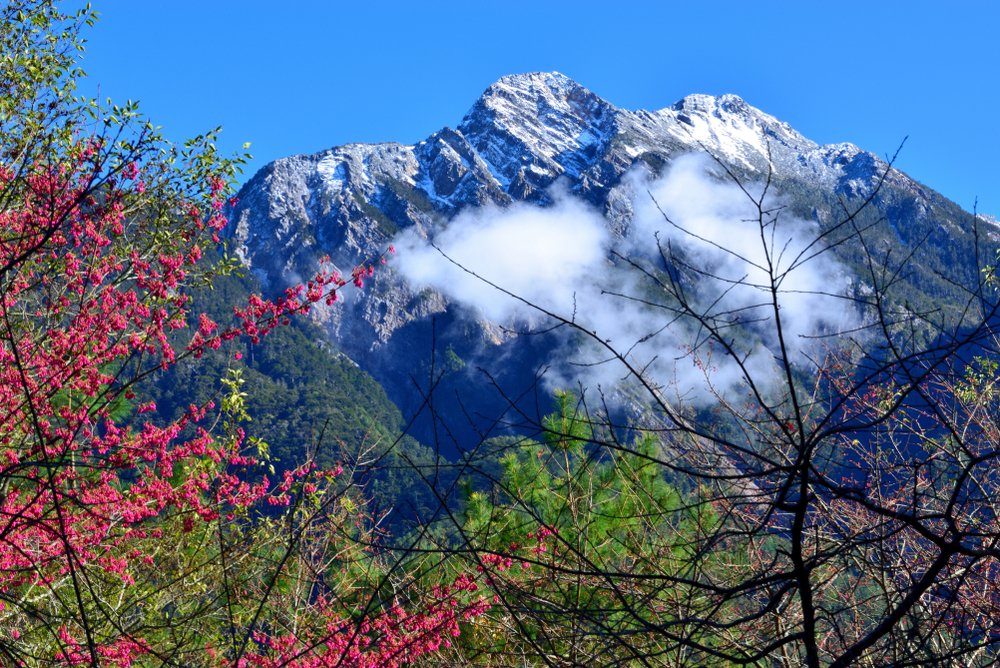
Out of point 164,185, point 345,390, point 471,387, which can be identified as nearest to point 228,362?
point 164,185

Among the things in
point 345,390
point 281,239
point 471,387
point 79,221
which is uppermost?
point 281,239

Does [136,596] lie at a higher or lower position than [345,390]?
lower

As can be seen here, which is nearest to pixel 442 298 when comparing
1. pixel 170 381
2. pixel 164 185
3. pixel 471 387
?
pixel 471 387

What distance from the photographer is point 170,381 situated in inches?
4643

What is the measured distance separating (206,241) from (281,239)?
19593cm

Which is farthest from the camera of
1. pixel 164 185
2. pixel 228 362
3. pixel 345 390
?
pixel 345 390

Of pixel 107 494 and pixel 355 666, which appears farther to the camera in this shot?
pixel 107 494

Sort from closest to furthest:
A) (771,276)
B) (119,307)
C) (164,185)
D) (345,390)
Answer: (771,276) < (119,307) < (164,185) < (345,390)

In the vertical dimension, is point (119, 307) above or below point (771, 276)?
Result: above

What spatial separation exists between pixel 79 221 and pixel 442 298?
188446 mm

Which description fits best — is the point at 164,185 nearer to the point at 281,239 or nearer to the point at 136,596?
the point at 136,596

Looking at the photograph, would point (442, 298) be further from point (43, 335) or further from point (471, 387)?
point (43, 335)

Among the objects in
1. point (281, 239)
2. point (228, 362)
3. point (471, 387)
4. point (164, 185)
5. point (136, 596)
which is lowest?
point (136, 596)

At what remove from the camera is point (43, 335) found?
5.51 meters
